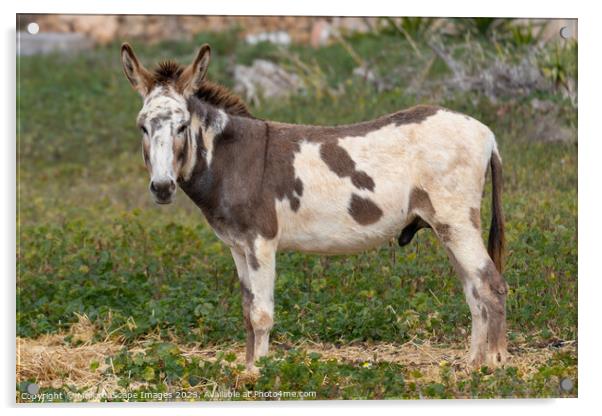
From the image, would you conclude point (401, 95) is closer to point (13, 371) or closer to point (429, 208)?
point (429, 208)

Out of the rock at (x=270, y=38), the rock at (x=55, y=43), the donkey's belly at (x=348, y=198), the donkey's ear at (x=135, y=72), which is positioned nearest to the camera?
the donkey's ear at (x=135, y=72)

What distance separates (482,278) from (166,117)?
2.12 m

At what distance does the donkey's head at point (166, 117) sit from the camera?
6445 mm

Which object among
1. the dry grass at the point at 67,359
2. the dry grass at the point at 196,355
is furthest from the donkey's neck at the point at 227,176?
the dry grass at the point at 67,359

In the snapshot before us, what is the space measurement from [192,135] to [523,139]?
110 inches

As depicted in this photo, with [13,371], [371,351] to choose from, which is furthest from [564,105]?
[13,371]

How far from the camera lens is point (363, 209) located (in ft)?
22.7

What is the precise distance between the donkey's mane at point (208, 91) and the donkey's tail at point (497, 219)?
1.57 meters

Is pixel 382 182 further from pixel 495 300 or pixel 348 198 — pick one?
pixel 495 300

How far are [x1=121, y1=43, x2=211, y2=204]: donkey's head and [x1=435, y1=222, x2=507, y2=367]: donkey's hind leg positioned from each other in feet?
5.35

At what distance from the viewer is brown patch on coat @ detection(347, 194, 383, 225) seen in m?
6.92

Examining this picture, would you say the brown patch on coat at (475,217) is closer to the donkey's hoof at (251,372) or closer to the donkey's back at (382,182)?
the donkey's back at (382,182)

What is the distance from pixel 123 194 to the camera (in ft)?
36.0

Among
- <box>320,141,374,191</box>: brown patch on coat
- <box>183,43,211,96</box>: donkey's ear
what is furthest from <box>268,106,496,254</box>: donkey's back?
<box>183,43,211,96</box>: donkey's ear
